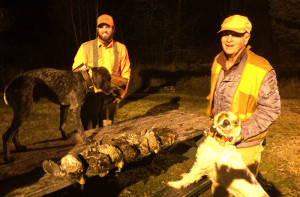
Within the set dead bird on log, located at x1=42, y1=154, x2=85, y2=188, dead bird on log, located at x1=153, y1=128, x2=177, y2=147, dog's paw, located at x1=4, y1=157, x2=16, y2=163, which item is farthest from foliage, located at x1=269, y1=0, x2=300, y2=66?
dog's paw, located at x1=4, y1=157, x2=16, y2=163

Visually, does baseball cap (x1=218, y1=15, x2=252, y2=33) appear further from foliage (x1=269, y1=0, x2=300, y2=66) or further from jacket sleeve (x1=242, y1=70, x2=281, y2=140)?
foliage (x1=269, y1=0, x2=300, y2=66)

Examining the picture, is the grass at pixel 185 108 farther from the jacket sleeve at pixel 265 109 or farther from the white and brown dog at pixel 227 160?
the jacket sleeve at pixel 265 109

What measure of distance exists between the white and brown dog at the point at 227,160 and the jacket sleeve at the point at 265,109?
0.48ft

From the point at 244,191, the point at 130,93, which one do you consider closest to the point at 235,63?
the point at 244,191

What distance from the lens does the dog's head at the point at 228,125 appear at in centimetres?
236

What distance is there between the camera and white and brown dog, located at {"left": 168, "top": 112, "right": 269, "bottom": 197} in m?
2.39

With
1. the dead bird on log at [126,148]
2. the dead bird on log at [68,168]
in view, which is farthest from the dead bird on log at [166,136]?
the dead bird on log at [68,168]

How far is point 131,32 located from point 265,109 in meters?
16.8

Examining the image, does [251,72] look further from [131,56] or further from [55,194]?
[131,56]

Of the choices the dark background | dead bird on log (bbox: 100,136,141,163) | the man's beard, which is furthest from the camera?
the dark background

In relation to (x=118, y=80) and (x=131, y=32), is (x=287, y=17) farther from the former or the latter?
(x=131, y=32)

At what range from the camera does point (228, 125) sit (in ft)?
7.75

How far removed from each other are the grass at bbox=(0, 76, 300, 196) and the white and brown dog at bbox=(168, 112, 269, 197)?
173 centimetres

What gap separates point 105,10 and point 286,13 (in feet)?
38.7
